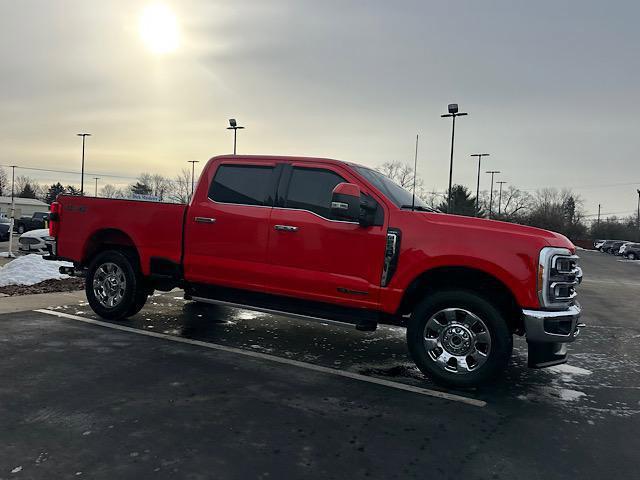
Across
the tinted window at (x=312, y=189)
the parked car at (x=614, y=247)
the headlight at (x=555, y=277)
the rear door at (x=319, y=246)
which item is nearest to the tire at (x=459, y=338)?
the headlight at (x=555, y=277)

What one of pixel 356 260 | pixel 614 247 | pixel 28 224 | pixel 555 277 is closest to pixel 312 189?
pixel 356 260

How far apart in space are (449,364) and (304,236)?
75.4 inches

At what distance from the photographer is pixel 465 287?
4992 mm

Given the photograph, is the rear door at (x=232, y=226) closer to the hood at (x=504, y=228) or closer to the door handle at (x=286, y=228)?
the door handle at (x=286, y=228)

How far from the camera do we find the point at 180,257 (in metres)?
6.23

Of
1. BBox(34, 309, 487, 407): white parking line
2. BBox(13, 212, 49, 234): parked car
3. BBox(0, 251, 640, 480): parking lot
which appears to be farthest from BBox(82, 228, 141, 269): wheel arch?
BBox(13, 212, 49, 234): parked car

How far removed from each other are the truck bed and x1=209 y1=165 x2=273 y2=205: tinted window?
0.51m

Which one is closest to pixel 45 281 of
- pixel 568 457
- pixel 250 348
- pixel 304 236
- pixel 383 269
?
pixel 250 348

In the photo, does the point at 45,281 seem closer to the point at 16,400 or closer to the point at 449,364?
the point at 16,400

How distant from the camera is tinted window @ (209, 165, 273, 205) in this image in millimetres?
5855

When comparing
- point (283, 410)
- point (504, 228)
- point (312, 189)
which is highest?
point (312, 189)

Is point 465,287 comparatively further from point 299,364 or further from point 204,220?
point 204,220

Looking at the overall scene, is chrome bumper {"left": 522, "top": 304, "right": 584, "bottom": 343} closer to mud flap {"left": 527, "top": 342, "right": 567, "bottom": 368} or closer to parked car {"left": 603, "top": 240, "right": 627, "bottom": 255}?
mud flap {"left": 527, "top": 342, "right": 567, "bottom": 368}

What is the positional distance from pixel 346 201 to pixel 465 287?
4.68ft
